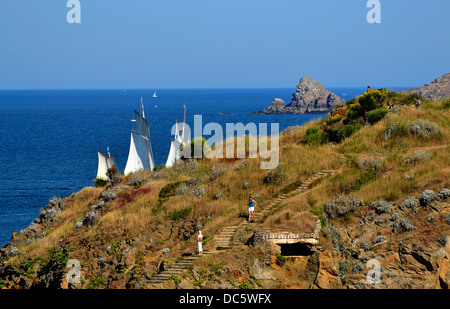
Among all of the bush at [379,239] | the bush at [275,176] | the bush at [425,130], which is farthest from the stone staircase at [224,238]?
the bush at [425,130]

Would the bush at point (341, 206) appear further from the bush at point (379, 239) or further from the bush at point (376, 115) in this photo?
the bush at point (376, 115)

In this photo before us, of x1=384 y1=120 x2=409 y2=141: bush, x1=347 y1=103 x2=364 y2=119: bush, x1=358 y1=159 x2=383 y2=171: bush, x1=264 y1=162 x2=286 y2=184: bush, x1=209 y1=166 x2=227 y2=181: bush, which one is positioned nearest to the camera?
x1=358 y1=159 x2=383 y2=171: bush

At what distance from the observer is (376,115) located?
4375 cm

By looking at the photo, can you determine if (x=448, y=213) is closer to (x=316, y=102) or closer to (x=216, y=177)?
(x=216, y=177)

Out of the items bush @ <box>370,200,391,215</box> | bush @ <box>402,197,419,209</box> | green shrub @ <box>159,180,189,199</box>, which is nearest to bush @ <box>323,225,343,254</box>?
bush @ <box>370,200,391,215</box>

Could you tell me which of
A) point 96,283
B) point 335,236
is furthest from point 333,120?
point 96,283

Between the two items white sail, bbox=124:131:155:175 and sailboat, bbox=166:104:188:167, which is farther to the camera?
sailboat, bbox=166:104:188:167

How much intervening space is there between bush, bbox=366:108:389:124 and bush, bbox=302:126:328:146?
3.78 meters

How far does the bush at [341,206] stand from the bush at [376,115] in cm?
1526

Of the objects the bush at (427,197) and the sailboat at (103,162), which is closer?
the bush at (427,197)

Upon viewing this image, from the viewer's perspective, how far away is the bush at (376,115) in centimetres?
4366

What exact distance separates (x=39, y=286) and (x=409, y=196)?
20901mm

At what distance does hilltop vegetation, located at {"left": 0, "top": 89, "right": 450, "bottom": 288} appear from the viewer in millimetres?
25172

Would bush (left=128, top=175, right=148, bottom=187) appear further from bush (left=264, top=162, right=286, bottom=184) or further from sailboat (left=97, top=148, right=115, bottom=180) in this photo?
sailboat (left=97, top=148, right=115, bottom=180)
